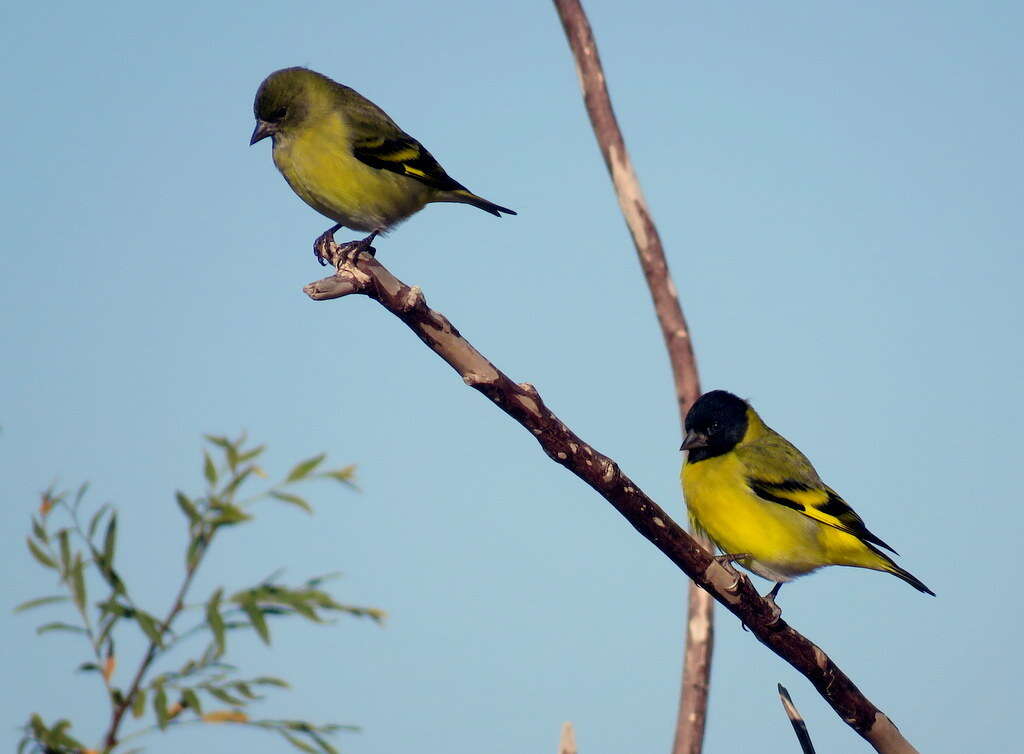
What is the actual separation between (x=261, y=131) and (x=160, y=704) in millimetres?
4570

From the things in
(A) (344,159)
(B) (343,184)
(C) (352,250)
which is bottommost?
(C) (352,250)

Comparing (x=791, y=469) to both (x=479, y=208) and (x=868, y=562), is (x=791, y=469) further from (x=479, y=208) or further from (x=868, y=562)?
(x=479, y=208)

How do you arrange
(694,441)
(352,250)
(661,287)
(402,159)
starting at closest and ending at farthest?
(352,250), (694,441), (402,159), (661,287)

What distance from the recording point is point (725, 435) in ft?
20.2

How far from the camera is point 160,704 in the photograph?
269 centimetres

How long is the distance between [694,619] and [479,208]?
2926mm

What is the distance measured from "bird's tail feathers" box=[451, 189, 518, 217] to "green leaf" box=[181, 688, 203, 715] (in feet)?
13.6

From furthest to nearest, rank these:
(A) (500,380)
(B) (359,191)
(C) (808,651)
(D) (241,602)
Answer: (B) (359,191), (C) (808,651), (A) (500,380), (D) (241,602)

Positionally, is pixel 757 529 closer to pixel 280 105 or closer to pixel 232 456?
pixel 232 456

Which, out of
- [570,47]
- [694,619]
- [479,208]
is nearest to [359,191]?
[479,208]

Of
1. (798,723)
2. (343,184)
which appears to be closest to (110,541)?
(798,723)

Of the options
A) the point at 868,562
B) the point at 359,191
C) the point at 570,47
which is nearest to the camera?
the point at 868,562

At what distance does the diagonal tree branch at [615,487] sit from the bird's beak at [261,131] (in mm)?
2407

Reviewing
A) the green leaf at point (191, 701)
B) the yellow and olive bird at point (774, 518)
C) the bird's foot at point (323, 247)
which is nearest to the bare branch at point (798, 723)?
the yellow and olive bird at point (774, 518)
